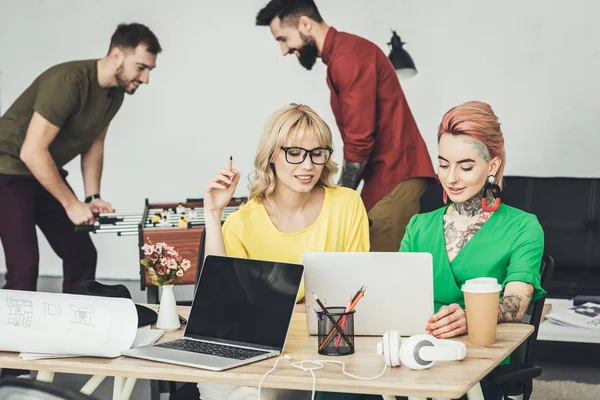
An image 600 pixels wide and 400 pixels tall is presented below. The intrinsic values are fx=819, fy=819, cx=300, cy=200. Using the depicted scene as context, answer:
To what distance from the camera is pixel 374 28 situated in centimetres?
468

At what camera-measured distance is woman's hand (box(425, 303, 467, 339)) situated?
1.84m

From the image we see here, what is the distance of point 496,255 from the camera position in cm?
209

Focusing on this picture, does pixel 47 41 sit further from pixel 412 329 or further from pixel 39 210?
pixel 412 329

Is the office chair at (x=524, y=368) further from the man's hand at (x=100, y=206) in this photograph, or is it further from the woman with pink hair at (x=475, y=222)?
the man's hand at (x=100, y=206)

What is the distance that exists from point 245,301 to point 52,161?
2.82 meters

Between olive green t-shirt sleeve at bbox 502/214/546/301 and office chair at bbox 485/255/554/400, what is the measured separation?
0.19 feet

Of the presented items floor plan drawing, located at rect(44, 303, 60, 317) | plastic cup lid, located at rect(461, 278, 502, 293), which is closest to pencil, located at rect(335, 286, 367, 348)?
plastic cup lid, located at rect(461, 278, 502, 293)

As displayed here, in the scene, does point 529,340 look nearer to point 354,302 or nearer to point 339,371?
point 354,302

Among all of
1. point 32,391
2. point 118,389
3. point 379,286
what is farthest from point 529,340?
point 32,391

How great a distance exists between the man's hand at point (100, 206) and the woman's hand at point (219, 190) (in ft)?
8.06

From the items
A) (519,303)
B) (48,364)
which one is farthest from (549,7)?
(48,364)

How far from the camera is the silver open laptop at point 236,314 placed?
1788 millimetres

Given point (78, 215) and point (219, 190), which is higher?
point (219, 190)

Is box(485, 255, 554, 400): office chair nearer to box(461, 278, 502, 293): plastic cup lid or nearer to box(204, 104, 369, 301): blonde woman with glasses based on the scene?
box(461, 278, 502, 293): plastic cup lid
